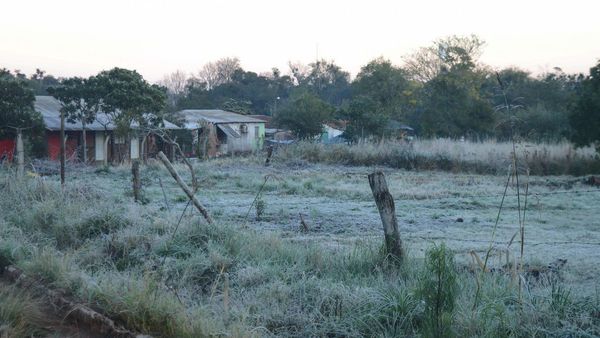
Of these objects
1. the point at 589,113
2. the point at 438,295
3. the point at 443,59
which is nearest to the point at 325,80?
the point at 443,59

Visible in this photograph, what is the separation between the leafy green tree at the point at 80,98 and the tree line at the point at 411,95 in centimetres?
32

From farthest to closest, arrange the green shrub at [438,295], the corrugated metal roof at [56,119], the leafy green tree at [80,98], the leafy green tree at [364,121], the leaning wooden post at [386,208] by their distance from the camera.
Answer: the leafy green tree at [364,121], the corrugated metal roof at [56,119], the leafy green tree at [80,98], the leaning wooden post at [386,208], the green shrub at [438,295]

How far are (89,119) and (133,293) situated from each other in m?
35.0

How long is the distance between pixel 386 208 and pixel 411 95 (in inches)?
2325

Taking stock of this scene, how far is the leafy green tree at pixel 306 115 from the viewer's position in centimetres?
5069

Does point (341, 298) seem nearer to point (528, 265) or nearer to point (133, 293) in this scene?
point (133, 293)

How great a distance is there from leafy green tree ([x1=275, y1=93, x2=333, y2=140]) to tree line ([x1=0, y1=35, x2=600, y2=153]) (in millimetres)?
75

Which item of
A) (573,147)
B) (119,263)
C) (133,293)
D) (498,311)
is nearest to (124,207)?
(119,263)

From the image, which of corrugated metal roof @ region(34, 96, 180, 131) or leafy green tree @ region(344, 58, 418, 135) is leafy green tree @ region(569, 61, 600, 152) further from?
leafy green tree @ region(344, 58, 418, 135)

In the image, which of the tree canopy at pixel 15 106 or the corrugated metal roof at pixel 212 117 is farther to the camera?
the corrugated metal roof at pixel 212 117

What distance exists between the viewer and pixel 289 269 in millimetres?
7781

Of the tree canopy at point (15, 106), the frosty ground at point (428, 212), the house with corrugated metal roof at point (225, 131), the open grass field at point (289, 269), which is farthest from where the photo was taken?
the house with corrugated metal roof at point (225, 131)

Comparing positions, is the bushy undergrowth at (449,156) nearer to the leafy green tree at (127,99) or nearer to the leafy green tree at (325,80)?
the leafy green tree at (127,99)

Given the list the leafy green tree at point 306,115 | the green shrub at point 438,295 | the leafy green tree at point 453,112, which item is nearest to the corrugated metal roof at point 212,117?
the leafy green tree at point 306,115
